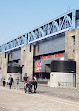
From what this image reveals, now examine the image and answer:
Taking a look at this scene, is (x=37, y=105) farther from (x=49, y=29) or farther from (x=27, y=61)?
(x=27, y=61)

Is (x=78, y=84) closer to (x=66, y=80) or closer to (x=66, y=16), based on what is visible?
(x=66, y=80)

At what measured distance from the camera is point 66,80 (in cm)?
4128

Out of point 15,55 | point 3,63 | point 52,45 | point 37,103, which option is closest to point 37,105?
point 37,103

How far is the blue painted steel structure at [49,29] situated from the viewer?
5497 centimetres

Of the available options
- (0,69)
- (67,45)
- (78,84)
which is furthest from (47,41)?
(0,69)

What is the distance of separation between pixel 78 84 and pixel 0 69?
64.8m

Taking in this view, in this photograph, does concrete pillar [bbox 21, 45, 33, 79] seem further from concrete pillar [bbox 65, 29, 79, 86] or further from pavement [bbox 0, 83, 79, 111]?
pavement [bbox 0, 83, 79, 111]

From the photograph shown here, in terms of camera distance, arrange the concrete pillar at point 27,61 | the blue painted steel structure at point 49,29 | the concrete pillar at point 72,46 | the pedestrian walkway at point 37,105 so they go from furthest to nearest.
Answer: the concrete pillar at point 27,61 < the blue painted steel structure at point 49,29 < the concrete pillar at point 72,46 < the pedestrian walkway at point 37,105

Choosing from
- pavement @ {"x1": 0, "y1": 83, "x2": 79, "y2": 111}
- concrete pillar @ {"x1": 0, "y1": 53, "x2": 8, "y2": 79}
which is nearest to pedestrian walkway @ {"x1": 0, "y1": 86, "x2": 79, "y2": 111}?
pavement @ {"x1": 0, "y1": 83, "x2": 79, "y2": 111}

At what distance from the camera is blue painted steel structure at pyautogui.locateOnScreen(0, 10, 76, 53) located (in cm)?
5497

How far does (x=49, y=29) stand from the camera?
64.9 metres

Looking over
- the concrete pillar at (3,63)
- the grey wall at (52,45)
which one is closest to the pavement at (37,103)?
the grey wall at (52,45)

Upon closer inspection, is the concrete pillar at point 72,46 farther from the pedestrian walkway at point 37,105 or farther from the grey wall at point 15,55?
the grey wall at point 15,55

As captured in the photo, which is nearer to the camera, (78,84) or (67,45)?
(78,84)
